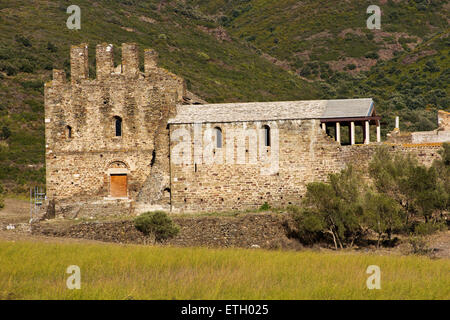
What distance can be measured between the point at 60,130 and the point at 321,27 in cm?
5241

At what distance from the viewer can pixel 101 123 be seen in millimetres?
31109

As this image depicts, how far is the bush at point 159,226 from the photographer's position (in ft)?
82.9

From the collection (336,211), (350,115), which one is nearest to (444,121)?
(350,115)

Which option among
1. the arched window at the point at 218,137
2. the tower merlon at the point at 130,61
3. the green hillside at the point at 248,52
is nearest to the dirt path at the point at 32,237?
the arched window at the point at 218,137

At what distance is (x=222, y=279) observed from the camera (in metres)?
16.1

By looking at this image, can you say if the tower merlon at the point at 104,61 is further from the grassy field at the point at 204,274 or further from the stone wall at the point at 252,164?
the grassy field at the point at 204,274

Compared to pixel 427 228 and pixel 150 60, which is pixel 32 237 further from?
pixel 427 228

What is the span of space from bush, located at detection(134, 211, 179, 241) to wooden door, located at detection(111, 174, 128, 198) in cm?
540

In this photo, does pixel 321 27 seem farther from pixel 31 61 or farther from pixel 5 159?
pixel 5 159

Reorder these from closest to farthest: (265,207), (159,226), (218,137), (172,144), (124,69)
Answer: (159,226) → (265,207) → (218,137) → (172,144) → (124,69)

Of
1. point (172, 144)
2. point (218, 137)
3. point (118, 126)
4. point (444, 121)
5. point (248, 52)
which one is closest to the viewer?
point (218, 137)

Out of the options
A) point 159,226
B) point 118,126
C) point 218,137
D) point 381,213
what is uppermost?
point 118,126

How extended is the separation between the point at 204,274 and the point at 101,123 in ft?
51.1
